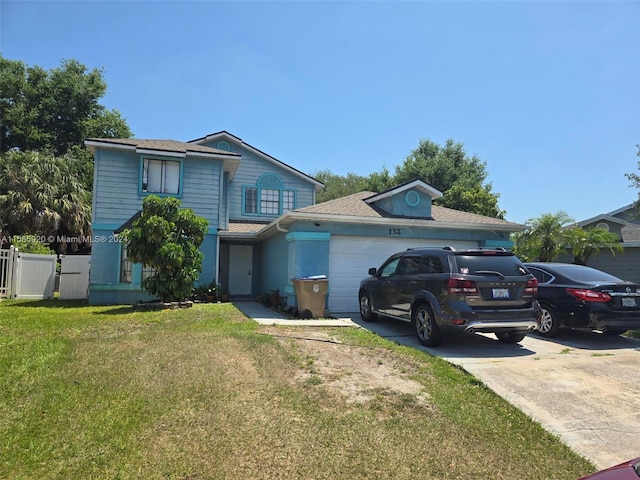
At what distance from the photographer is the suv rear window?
6895mm

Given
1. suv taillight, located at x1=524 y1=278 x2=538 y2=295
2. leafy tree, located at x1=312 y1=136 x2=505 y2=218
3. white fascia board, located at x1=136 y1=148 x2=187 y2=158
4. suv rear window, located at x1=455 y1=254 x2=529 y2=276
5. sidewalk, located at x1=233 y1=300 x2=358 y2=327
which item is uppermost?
leafy tree, located at x1=312 y1=136 x2=505 y2=218

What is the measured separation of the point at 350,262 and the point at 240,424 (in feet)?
27.4

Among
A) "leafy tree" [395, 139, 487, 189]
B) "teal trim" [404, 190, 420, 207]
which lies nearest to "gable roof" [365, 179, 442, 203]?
"teal trim" [404, 190, 420, 207]

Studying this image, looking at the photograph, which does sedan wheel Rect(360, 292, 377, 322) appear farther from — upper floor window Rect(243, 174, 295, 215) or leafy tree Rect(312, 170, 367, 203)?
leafy tree Rect(312, 170, 367, 203)

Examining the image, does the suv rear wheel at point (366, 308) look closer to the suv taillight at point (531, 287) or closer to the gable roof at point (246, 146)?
the suv taillight at point (531, 287)

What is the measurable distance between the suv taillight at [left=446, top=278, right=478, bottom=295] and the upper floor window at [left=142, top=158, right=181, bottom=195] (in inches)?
441

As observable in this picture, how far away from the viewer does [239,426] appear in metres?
3.62

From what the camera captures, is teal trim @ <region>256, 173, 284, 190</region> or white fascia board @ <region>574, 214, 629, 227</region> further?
white fascia board @ <region>574, 214, 629, 227</region>

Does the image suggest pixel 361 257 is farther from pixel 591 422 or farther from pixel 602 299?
pixel 591 422

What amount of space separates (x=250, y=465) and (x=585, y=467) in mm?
2580

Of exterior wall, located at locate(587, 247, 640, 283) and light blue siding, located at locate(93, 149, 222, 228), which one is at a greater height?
light blue siding, located at locate(93, 149, 222, 228)

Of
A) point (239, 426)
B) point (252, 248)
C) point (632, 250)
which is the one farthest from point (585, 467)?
point (632, 250)

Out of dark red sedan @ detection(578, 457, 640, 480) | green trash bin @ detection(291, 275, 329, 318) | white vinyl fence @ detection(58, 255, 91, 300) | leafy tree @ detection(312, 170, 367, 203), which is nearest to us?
dark red sedan @ detection(578, 457, 640, 480)

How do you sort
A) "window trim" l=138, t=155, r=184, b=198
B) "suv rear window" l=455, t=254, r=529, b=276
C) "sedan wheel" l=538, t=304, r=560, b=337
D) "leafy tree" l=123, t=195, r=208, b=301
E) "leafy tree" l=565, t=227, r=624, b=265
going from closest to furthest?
"suv rear window" l=455, t=254, r=529, b=276 → "sedan wheel" l=538, t=304, r=560, b=337 → "leafy tree" l=123, t=195, r=208, b=301 → "window trim" l=138, t=155, r=184, b=198 → "leafy tree" l=565, t=227, r=624, b=265
